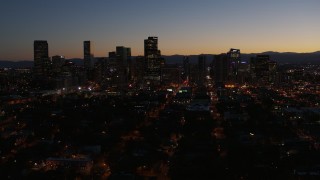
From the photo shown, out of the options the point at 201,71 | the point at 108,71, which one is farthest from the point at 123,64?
the point at 201,71

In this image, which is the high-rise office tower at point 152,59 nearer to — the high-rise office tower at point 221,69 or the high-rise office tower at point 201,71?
the high-rise office tower at point 201,71

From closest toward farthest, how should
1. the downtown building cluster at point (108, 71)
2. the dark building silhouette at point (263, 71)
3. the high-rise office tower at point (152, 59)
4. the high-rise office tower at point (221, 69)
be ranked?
the downtown building cluster at point (108, 71) → the dark building silhouette at point (263, 71) → the high-rise office tower at point (152, 59) → the high-rise office tower at point (221, 69)

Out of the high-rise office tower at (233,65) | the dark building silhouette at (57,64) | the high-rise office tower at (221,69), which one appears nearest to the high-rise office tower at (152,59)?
the high-rise office tower at (221,69)

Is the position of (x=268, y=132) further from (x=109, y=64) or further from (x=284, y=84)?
(x=109, y=64)

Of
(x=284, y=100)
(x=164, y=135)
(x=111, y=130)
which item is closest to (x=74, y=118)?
(x=111, y=130)

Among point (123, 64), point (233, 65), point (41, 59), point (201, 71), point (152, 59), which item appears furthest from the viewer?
point (233, 65)

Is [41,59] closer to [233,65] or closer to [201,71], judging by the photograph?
[201,71]
